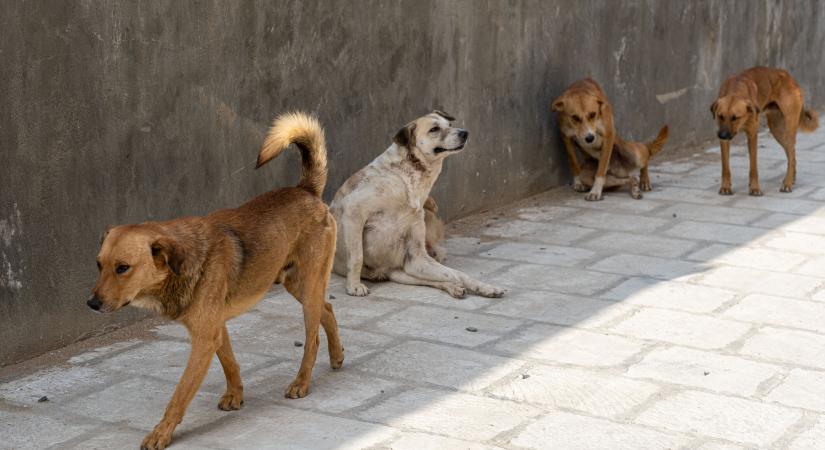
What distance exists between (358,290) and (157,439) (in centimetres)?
244

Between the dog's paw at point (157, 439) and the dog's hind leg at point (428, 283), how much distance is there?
2.56 meters

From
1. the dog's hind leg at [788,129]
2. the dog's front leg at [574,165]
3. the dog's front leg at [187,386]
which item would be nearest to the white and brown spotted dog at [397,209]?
the dog's front leg at [187,386]

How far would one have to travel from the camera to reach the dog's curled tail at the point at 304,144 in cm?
498

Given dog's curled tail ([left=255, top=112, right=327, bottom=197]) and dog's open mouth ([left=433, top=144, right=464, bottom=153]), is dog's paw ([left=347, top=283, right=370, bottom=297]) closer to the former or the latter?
dog's open mouth ([left=433, top=144, right=464, bottom=153])

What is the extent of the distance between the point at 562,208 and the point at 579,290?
94.8 inches

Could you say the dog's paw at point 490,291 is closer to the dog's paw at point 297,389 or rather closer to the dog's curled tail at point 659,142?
the dog's paw at point 297,389

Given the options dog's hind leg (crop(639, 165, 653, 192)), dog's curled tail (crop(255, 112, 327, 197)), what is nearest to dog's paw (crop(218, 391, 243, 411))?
A: dog's curled tail (crop(255, 112, 327, 197))

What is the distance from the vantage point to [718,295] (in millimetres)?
6688

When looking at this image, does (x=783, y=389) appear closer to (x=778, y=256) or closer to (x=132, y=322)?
(x=778, y=256)

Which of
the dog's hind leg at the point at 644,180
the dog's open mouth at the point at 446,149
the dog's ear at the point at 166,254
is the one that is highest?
the dog's open mouth at the point at 446,149

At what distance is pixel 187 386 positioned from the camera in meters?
4.57

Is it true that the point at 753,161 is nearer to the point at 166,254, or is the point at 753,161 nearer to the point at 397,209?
the point at 397,209

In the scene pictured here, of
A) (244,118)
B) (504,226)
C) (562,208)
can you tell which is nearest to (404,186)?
(244,118)

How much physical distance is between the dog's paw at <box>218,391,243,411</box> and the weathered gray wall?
4.17 ft
